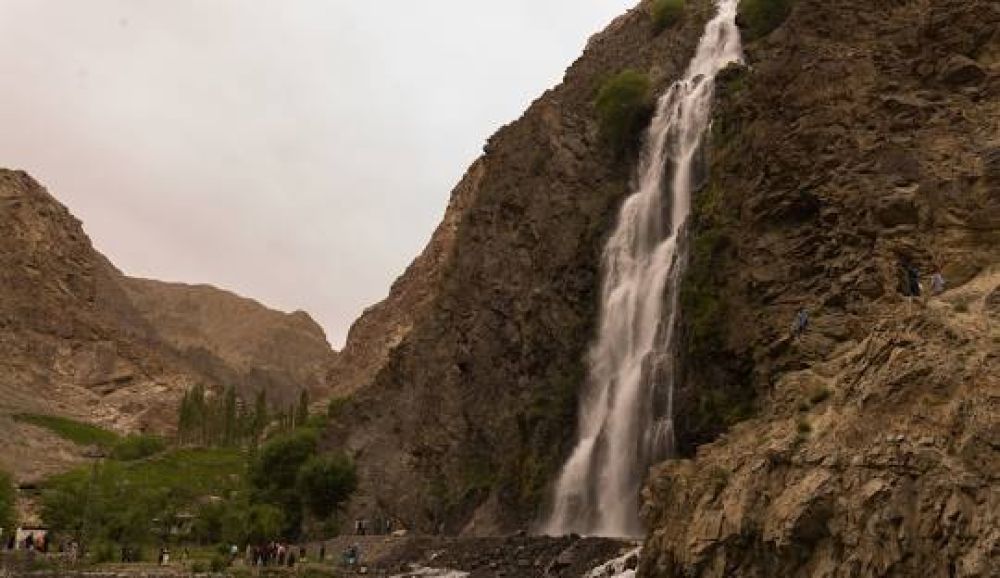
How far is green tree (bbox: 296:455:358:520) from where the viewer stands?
265ft

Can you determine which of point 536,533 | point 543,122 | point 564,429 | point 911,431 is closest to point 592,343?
point 564,429

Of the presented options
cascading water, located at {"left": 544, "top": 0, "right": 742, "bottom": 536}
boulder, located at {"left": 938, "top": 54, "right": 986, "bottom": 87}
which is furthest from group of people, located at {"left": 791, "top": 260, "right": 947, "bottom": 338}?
cascading water, located at {"left": 544, "top": 0, "right": 742, "bottom": 536}

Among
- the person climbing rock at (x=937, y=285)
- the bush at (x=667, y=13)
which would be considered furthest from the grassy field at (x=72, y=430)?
the person climbing rock at (x=937, y=285)

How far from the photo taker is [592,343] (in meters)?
61.7

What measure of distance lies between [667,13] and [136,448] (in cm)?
9654

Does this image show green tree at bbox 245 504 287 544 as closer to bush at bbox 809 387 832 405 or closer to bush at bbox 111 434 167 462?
bush at bbox 809 387 832 405

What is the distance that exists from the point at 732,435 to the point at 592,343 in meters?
29.0

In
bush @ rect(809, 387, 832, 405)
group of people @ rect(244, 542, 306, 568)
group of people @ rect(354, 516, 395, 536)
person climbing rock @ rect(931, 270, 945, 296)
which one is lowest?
group of people @ rect(244, 542, 306, 568)

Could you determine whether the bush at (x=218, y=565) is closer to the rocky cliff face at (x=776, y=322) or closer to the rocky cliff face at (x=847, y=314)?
the rocky cliff face at (x=776, y=322)

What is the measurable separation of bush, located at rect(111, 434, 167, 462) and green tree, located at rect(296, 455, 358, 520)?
6760 centimetres

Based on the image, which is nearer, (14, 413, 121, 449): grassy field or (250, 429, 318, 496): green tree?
(250, 429, 318, 496): green tree

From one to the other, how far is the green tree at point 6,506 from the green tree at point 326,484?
22093 millimetres

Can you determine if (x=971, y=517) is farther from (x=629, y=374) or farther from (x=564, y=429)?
(x=564, y=429)

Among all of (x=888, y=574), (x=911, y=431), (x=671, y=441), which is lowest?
(x=888, y=574)
